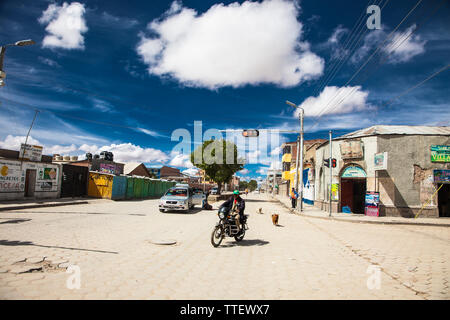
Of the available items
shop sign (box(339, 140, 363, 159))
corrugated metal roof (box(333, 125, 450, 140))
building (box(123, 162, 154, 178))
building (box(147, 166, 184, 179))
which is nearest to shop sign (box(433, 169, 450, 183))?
corrugated metal roof (box(333, 125, 450, 140))

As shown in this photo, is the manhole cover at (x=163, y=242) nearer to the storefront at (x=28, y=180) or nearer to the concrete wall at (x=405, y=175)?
the storefront at (x=28, y=180)

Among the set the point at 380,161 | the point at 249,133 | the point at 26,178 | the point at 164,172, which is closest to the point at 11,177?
the point at 26,178

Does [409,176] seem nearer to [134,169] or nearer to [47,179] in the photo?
[47,179]

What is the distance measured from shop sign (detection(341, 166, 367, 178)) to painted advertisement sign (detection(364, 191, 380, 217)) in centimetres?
155

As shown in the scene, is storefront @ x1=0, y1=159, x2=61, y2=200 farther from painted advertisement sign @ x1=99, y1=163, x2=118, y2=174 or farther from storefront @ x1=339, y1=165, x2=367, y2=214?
storefront @ x1=339, y1=165, x2=367, y2=214

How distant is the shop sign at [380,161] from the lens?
16969 millimetres

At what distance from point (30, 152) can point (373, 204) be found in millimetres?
25507

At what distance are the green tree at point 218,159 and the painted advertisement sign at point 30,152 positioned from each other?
2345 cm

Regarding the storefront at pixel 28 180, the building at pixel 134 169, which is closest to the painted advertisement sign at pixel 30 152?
the storefront at pixel 28 180

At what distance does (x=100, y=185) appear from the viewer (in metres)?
25.9

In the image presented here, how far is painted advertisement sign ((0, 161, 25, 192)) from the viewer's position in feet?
56.0
